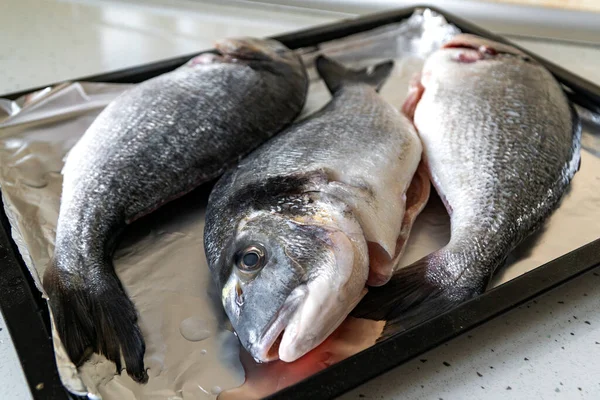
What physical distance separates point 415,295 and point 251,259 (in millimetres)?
261

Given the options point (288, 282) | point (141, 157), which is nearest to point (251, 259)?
point (288, 282)

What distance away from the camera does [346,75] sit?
144 cm

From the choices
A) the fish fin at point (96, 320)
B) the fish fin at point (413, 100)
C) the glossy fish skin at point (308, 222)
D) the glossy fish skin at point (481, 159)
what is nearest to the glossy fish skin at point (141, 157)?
the fish fin at point (96, 320)

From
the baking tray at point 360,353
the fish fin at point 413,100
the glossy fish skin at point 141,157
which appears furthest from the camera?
the fish fin at point 413,100

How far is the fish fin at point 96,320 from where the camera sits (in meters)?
0.79

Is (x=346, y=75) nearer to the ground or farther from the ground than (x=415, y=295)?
farther from the ground

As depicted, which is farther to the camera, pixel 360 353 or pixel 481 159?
pixel 481 159

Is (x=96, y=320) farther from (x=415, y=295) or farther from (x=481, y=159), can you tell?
(x=481, y=159)

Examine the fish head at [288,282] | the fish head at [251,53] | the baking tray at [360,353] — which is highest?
the fish head at [251,53]

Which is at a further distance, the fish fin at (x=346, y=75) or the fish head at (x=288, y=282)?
the fish fin at (x=346, y=75)

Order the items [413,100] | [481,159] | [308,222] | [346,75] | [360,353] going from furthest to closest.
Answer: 1. [346,75]
2. [413,100]
3. [481,159]
4. [308,222]
5. [360,353]

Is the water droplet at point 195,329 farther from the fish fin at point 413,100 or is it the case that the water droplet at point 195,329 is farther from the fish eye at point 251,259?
the fish fin at point 413,100

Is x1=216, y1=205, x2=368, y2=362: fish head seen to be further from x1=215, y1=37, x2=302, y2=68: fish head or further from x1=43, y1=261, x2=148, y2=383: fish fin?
x1=215, y1=37, x2=302, y2=68: fish head

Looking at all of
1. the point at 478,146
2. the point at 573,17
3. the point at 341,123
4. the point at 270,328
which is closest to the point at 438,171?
the point at 478,146
